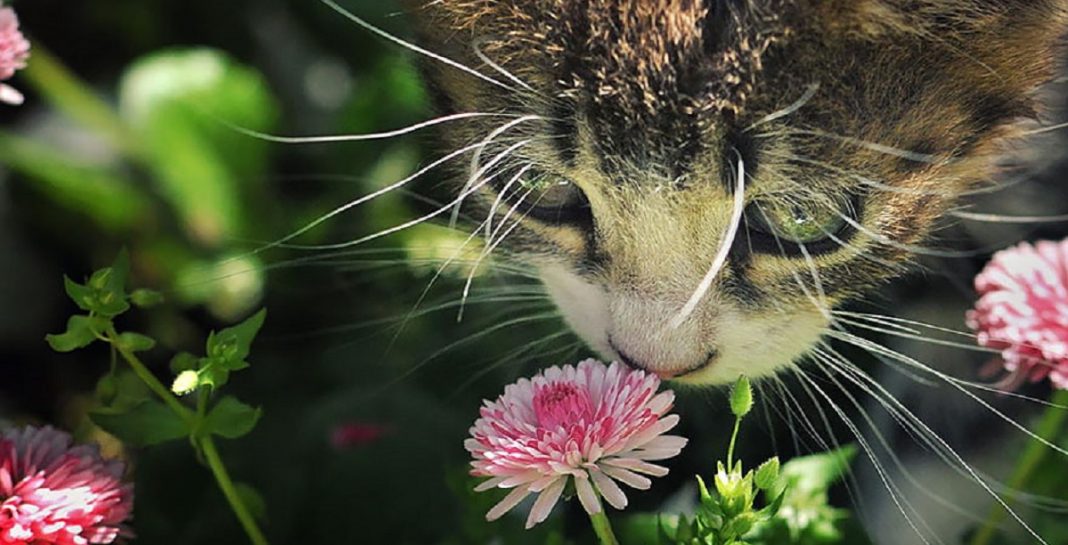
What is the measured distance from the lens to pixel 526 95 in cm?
88

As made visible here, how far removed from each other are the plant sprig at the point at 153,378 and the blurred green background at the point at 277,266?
20cm

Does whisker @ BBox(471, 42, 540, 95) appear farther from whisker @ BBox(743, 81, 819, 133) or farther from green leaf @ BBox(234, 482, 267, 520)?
green leaf @ BBox(234, 482, 267, 520)

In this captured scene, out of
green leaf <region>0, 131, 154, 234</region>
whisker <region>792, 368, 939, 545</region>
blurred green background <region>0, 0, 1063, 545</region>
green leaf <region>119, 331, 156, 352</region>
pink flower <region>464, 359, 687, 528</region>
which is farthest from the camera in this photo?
green leaf <region>0, 131, 154, 234</region>

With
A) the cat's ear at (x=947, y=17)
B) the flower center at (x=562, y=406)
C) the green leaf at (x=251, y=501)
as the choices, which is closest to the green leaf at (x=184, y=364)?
the green leaf at (x=251, y=501)

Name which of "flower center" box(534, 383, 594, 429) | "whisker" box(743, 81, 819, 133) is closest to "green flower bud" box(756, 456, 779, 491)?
"flower center" box(534, 383, 594, 429)

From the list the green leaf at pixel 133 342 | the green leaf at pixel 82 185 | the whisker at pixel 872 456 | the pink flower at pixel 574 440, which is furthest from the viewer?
the green leaf at pixel 82 185

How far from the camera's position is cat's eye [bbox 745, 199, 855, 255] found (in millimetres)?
880

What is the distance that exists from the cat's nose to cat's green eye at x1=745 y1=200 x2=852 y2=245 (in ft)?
0.31

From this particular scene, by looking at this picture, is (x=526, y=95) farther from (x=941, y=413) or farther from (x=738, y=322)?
(x=941, y=413)

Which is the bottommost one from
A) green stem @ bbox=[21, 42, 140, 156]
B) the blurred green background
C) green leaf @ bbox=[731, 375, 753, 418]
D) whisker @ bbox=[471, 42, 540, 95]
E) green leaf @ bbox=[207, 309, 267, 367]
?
the blurred green background

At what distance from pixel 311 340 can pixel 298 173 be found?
0.21 metres

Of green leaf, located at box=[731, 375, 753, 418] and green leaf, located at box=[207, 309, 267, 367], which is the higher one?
green leaf, located at box=[731, 375, 753, 418]

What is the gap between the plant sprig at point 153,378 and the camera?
825 mm

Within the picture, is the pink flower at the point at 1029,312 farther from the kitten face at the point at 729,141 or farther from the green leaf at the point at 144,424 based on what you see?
the green leaf at the point at 144,424
